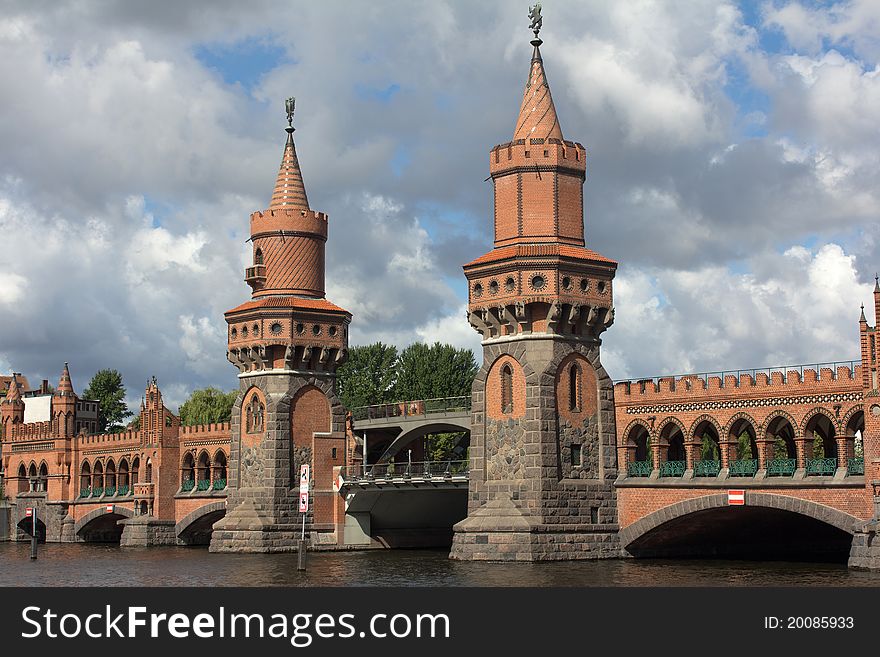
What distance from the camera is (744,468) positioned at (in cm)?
5891

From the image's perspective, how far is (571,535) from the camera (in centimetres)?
6119

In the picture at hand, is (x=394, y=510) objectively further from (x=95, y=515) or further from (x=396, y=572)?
(x=95, y=515)

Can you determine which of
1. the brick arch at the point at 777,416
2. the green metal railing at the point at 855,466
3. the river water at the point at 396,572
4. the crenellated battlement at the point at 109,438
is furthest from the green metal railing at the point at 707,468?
the crenellated battlement at the point at 109,438

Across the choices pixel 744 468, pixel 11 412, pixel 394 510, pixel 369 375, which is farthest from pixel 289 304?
pixel 11 412

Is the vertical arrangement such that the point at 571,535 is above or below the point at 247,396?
below

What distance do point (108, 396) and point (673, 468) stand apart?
88994 mm

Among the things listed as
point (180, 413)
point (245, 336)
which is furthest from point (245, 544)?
point (180, 413)

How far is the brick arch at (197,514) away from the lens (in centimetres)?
8462

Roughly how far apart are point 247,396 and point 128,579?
19938 mm

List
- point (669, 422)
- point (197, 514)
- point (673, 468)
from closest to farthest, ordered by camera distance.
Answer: point (673, 468) < point (669, 422) < point (197, 514)

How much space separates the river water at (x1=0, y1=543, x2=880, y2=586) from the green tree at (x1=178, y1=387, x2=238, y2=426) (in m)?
44.9

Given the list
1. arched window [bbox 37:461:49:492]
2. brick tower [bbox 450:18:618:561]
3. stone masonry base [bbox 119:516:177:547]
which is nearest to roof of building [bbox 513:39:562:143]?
brick tower [bbox 450:18:618:561]

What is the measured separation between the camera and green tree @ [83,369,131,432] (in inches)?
5443
